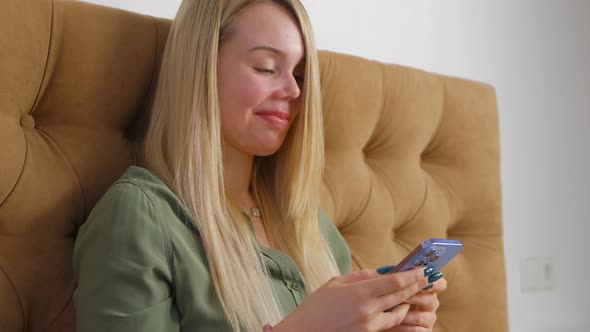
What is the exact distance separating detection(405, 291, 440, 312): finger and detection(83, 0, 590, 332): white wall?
72cm

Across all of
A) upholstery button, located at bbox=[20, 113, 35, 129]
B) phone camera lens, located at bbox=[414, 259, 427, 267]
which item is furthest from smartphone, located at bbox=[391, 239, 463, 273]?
upholstery button, located at bbox=[20, 113, 35, 129]

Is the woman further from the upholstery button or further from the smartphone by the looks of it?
the upholstery button

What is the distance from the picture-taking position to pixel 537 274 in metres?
1.62

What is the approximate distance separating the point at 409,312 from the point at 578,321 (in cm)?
111

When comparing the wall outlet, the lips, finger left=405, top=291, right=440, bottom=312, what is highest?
the lips

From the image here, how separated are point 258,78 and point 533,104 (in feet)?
3.29

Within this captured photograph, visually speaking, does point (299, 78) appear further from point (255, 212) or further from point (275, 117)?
point (255, 212)

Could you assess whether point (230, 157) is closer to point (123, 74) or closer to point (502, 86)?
point (123, 74)

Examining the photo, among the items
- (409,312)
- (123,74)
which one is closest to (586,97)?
(409,312)

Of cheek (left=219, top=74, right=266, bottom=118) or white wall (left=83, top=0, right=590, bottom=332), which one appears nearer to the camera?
cheek (left=219, top=74, right=266, bottom=118)

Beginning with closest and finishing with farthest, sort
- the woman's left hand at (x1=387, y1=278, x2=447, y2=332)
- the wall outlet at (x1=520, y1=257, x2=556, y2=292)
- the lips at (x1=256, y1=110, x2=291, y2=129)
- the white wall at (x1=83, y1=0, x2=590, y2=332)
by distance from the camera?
the woman's left hand at (x1=387, y1=278, x2=447, y2=332)
the lips at (x1=256, y1=110, x2=291, y2=129)
the white wall at (x1=83, y1=0, x2=590, y2=332)
the wall outlet at (x1=520, y1=257, x2=556, y2=292)

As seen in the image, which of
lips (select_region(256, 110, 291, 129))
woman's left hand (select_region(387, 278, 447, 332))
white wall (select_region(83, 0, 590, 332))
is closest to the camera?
woman's left hand (select_region(387, 278, 447, 332))

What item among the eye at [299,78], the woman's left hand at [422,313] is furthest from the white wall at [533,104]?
the woman's left hand at [422,313]

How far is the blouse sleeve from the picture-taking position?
685mm
